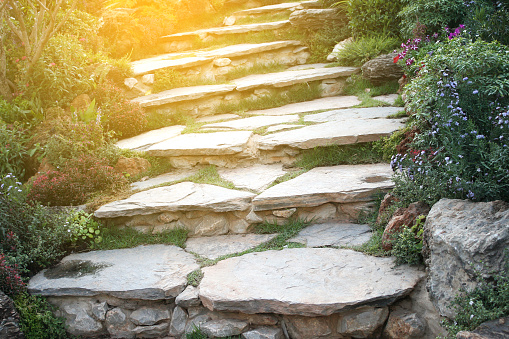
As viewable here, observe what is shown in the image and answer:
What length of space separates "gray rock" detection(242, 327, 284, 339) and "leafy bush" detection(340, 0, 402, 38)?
217 inches

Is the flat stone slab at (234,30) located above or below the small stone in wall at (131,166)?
above

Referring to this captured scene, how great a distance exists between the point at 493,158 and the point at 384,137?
1.68 metres

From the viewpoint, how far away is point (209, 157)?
507cm

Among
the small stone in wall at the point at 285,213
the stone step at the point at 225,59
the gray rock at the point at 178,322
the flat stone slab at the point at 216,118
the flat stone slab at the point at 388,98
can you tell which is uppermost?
the stone step at the point at 225,59

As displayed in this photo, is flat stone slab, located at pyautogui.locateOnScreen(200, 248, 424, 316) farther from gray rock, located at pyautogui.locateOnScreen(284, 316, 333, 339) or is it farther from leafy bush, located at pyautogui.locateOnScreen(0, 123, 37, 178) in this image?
leafy bush, located at pyautogui.locateOnScreen(0, 123, 37, 178)

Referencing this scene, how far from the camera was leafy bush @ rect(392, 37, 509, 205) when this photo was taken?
2.84m

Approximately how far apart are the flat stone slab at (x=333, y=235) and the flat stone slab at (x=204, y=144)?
1.46 m

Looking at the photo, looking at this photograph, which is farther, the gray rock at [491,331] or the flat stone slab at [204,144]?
the flat stone slab at [204,144]

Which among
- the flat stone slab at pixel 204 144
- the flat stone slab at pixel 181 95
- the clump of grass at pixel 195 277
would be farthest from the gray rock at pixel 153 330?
the flat stone slab at pixel 181 95

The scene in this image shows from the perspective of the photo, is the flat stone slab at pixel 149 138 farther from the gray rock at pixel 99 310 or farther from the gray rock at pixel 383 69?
the gray rock at pixel 383 69

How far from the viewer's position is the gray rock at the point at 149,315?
11.4 ft

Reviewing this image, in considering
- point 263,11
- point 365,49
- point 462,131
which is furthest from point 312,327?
point 263,11

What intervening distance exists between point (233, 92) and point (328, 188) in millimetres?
3467

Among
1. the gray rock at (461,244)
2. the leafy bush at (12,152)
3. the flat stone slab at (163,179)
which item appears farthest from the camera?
the leafy bush at (12,152)
